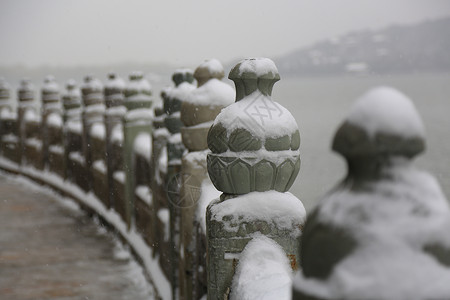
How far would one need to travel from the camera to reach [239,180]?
2322 millimetres

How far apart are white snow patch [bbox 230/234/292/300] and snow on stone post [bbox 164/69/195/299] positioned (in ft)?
6.44

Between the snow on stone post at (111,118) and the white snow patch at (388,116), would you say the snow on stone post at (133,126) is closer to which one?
the snow on stone post at (111,118)

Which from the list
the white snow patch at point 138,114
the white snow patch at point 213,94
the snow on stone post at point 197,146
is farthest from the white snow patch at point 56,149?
the white snow patch at point 213,94

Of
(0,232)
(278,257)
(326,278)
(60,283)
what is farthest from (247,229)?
(0,232)

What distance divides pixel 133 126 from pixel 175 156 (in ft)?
9.21

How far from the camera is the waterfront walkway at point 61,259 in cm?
623

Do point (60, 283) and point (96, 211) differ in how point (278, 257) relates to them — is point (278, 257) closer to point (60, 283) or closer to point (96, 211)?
point (60, 283)

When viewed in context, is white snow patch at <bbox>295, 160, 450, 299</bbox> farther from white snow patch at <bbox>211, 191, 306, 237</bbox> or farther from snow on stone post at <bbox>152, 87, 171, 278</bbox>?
snow on stone post at <bbox>152, 87, 171, 278</bbox>

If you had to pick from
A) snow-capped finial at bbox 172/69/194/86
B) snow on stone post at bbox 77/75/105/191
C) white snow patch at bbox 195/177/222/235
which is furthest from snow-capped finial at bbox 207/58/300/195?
snow on stone post at bbox 77/75/105/191

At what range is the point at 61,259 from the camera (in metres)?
7.39

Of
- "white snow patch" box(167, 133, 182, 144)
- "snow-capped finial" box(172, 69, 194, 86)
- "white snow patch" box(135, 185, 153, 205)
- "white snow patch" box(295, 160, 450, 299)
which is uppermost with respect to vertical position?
"white snow patch" box(295, 160, 450, 299)

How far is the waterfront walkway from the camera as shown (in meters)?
6.23

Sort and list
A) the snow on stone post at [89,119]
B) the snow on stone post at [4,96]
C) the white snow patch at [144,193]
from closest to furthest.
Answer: the white snow patch at [144,193] → the snow on stone post at [89,119] → the snow on stone post at [4,96]

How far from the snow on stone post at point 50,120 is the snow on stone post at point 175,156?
7.57 metres
